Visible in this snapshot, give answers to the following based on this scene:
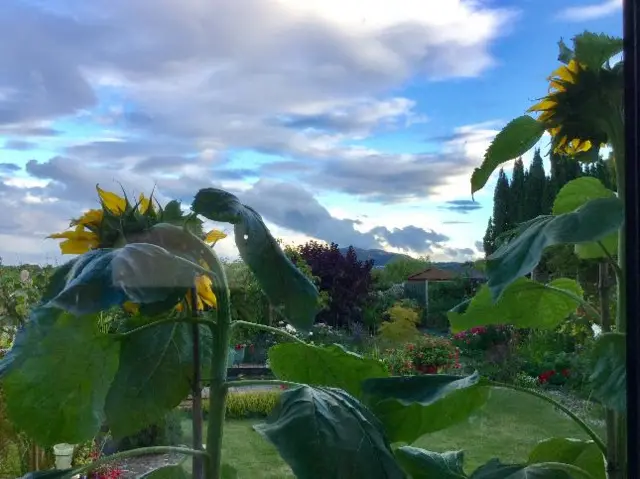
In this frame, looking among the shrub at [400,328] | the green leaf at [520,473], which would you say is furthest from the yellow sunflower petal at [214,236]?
the shrub at [400,328]

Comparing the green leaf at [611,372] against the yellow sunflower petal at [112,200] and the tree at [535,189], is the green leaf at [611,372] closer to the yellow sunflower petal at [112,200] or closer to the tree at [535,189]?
the yellow sunflower petal at [112,200]

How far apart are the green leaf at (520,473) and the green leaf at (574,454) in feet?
0.23

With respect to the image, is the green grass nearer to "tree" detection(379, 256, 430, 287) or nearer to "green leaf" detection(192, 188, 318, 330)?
"green leaf" detection(192, 188, 318, 330)

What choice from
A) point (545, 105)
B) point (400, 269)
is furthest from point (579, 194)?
point (400, 269)

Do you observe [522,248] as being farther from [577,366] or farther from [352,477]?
Answer: [577,366]

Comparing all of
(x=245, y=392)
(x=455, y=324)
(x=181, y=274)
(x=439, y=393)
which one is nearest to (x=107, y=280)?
(x=181, y=274)

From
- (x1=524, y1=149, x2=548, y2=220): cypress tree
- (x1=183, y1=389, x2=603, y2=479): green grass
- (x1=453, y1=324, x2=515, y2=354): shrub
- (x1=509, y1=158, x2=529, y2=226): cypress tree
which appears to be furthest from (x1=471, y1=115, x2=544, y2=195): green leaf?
(x1=453, y1=324, x2=515, y2=354): shrub

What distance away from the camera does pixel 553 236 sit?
466 millimetres

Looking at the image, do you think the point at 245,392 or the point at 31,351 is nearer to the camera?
the point at 31,351

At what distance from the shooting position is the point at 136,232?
1.67 feet

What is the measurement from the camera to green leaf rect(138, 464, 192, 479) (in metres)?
0.55

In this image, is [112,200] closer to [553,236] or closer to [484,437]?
[553,236]

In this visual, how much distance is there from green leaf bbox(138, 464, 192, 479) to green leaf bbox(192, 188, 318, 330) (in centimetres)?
17

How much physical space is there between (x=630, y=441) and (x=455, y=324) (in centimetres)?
30
